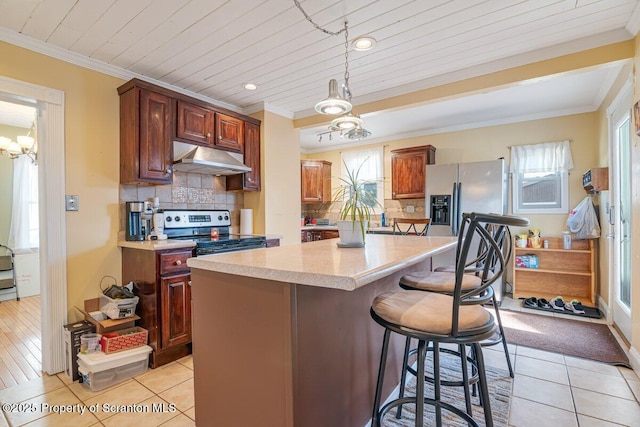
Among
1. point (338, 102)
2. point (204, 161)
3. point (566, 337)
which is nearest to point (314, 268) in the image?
point (338, 102)

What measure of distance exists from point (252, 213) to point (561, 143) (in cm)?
411

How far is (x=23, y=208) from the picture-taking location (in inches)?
177

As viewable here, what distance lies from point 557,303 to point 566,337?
3.21 feet

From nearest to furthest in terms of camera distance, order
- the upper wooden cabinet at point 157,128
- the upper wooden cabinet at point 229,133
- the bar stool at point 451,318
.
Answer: the bar stool at point 451,318 → the upper wooden cabinet at point 157,128 → the upper wooden cabinet at point 229,133

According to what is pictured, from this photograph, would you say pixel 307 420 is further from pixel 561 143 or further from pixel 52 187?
pixel 561 143

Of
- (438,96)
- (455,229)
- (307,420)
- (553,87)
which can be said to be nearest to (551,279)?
(455,229)

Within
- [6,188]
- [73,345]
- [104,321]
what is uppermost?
[6,188]

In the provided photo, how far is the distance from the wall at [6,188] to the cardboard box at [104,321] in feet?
10.8

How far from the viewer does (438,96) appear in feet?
9.89

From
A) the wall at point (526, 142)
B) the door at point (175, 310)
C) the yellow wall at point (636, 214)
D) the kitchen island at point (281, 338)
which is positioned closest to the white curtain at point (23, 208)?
the door at point (175, 310)

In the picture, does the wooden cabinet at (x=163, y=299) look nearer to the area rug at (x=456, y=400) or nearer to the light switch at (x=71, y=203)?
the light switch at (x=71, y=203)

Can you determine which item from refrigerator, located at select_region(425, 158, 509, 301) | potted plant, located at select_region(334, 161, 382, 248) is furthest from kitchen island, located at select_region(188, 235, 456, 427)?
refrigerator, located at select_region(425, 158, 509, 301)

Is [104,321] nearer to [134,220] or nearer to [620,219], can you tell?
[134,220]

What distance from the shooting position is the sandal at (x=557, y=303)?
3590 mm
